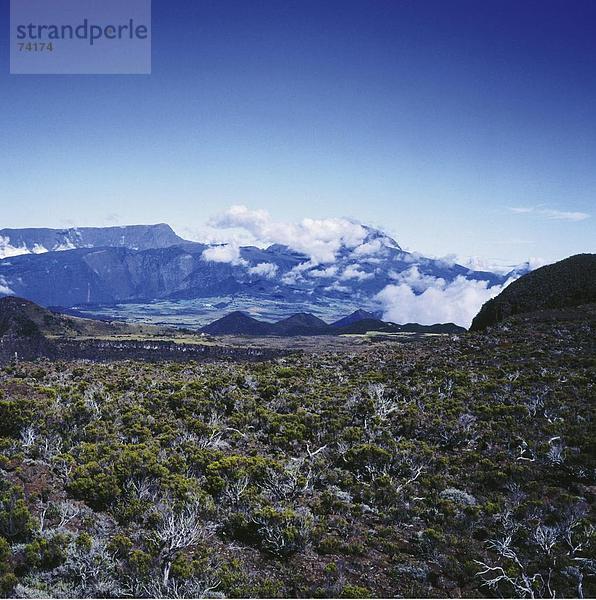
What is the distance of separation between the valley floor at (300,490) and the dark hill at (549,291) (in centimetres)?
2908

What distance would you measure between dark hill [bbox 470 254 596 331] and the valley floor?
29.1 m

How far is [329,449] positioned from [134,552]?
8896mm

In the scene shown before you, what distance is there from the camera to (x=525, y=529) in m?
11.6

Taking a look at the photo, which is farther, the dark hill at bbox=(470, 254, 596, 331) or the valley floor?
the dark hill at bbox=(470, 254, 596, 331)

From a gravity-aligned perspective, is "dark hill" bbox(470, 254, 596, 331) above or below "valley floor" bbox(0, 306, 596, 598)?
above

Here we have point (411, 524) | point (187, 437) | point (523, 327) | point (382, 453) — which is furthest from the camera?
point (523, 327)

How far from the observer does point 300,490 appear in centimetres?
1387

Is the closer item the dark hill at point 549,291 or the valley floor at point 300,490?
the valley floor at point 300,490

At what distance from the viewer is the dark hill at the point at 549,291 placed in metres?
50.1

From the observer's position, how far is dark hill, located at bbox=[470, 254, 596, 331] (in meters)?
50.1

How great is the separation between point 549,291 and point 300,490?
4941 cm

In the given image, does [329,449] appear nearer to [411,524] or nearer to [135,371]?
[411,524]

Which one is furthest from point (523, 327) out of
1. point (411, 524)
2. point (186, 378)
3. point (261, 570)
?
point (261, 570)

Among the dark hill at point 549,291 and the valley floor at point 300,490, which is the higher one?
the dark hill at point 549,291
